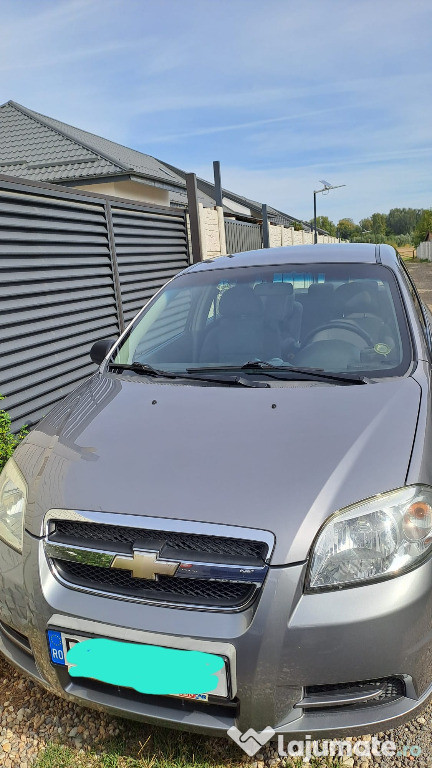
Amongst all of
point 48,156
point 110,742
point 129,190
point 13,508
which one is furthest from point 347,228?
point 110,742

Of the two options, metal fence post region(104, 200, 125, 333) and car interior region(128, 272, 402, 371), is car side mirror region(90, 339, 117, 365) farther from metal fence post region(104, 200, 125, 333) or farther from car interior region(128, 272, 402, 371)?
metal fence post region(104, 200, 125, 333)

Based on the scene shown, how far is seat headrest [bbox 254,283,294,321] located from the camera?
9.61 feet

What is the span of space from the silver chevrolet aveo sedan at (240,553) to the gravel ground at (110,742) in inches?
10.9

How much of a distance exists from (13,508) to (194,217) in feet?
27.2

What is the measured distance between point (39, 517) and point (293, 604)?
861 mm

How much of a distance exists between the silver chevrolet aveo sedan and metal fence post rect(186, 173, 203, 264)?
25.5 ft

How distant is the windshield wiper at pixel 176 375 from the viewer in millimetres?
2363

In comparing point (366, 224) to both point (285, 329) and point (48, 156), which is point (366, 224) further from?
point (285, 329)

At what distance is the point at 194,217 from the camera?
31.3 ft

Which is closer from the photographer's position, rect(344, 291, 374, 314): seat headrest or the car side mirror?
rect(344, 291, 374, 314): seat headrest

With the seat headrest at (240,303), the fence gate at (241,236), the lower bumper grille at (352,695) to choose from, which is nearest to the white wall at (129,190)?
the fence gate at (241,236)

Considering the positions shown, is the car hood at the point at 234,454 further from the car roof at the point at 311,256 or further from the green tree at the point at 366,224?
the green tree at the point at 366,224

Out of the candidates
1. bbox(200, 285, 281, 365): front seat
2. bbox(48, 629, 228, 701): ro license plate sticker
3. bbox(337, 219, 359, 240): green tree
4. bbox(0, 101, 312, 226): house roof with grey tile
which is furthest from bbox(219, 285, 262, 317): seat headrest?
bbox(337, 219, 359, 240): green tree

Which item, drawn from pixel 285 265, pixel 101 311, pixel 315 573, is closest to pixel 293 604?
pixel 315 573
